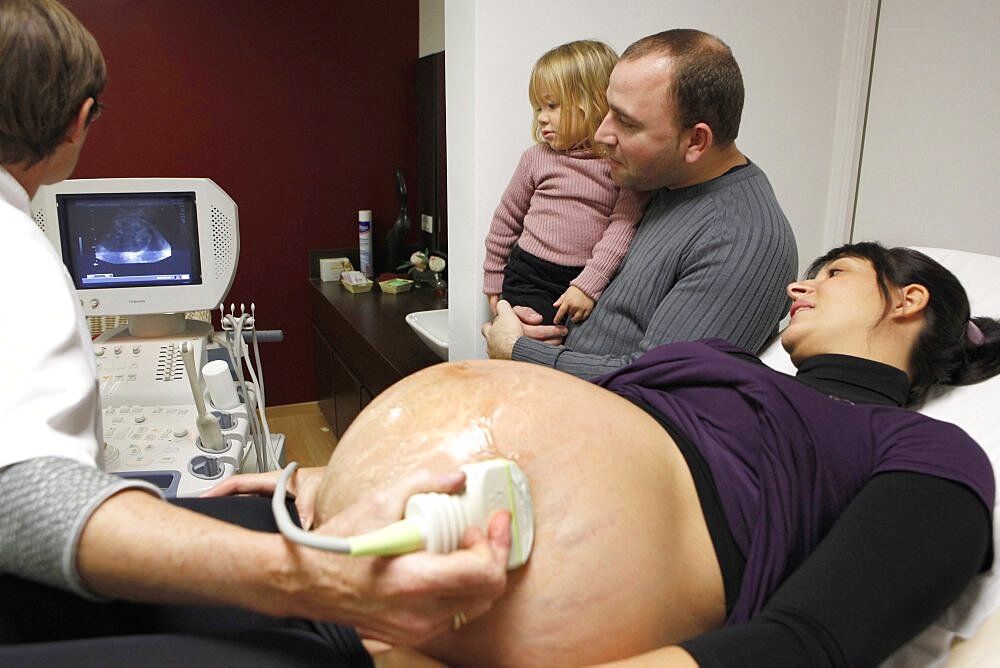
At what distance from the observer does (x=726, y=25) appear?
1.99 m

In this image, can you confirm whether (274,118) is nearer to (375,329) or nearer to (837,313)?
(375,329)

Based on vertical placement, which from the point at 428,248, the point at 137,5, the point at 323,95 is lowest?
the point at 428,248

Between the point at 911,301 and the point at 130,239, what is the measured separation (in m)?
1.66

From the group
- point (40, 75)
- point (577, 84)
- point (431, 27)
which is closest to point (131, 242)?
point (40, 75)

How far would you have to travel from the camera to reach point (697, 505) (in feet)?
2.98

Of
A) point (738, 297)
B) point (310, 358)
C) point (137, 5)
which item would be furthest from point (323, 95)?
point (738, 297)

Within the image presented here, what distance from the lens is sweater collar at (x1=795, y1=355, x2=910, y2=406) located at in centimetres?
111

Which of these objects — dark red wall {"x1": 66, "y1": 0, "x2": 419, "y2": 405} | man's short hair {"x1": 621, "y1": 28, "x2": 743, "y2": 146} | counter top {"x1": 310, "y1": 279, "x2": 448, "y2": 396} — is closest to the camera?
man's short hair {"x1": 621, "y1": 28, "x2": 743, "y2": 146}

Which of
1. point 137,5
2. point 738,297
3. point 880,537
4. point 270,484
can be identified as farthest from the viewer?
point 137,5

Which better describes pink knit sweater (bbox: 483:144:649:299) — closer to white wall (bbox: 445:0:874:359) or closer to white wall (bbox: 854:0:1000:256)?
white wall (bbox: 445:0:874:359)

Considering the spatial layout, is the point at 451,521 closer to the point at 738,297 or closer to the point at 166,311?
the point at 738,297

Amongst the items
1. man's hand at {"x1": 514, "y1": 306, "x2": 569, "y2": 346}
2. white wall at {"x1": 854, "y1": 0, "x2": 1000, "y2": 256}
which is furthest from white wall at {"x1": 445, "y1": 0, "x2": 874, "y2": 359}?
man's hand at {"x1": 514, "y1": 306, "x2": 569, "y2": 346}

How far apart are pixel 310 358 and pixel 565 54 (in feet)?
7.76

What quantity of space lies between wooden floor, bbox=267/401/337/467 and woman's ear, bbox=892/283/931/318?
241cm
